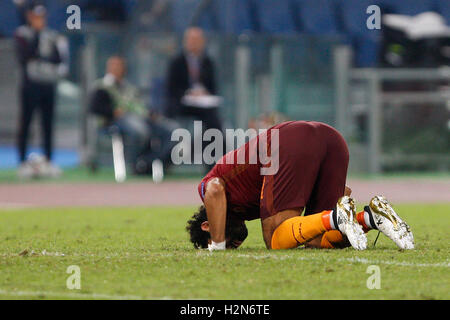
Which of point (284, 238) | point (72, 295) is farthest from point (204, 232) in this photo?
point (72, 295)

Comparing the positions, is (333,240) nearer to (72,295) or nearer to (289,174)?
(289,174)

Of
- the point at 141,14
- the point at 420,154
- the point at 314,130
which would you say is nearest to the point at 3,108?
the point at 141,14

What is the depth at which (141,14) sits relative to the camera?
22.7 metres

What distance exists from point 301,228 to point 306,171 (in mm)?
470

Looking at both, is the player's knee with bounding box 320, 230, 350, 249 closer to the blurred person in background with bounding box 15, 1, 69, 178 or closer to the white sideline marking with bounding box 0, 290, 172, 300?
the white sideline marking with bounding box 0, 290, 172, 300

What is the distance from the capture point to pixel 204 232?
8.89 meters

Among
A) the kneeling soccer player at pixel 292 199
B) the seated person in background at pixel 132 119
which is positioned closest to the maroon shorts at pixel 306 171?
the kneeling soccer player at pixel 292 199

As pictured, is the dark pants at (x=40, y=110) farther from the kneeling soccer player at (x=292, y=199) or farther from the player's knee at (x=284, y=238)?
the player's knee at (x=284, y=238)

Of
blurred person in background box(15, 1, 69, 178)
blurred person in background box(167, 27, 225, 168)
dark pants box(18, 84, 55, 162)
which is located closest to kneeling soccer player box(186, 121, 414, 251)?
blurred person in background box(167, 27, 225, 168)

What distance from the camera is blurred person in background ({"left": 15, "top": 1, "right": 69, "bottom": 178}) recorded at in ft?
64.4

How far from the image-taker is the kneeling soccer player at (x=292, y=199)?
27.6 feet

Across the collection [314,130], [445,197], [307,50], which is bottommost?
[445,197]

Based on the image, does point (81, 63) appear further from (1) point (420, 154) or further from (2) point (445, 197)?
(2) point (445, 197)
